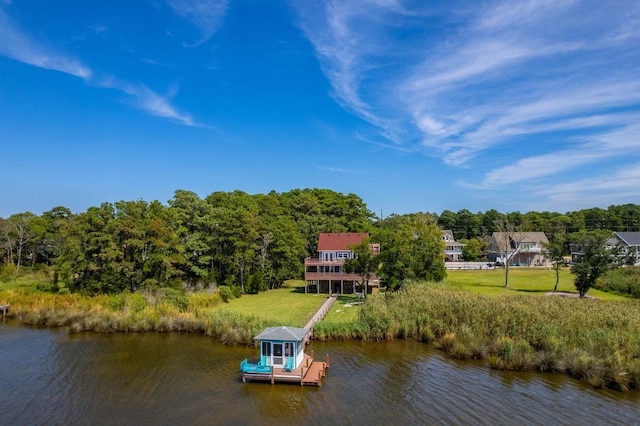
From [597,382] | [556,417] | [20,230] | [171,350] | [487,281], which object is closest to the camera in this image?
[556,417]

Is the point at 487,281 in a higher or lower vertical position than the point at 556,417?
higher

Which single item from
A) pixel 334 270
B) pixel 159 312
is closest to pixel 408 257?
pixel 334 270

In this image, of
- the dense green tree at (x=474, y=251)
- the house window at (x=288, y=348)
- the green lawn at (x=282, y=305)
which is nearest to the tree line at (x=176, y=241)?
the green lawn at (x=282, y=305)

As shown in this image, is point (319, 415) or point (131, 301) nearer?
point (319, 415)

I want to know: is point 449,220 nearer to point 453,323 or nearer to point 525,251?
point 525,251

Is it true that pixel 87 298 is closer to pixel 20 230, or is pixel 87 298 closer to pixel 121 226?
pixel 121 226

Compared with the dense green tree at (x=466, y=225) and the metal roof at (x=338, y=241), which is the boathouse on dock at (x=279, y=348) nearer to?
the metal roof at (x=338, y=241)

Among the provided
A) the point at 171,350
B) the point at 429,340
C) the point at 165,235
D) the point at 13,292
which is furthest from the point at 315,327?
the point at 13,292

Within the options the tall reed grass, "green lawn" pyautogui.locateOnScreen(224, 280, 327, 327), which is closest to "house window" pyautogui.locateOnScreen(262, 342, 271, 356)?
the tall reed grass
